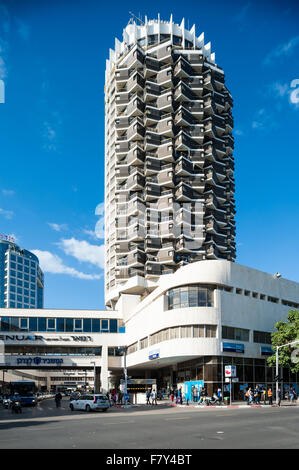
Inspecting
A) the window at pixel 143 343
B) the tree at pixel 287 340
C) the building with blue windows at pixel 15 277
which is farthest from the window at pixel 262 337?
the building with blue windows at pixel 15 277

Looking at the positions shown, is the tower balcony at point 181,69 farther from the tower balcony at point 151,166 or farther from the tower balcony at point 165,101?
the tower balcony at point 151,166

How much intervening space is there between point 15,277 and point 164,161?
367 ft

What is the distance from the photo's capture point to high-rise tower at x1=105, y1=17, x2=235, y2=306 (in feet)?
309

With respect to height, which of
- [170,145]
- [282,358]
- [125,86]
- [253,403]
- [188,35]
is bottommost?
[253,403]

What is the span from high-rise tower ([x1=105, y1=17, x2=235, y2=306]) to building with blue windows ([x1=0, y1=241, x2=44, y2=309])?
3570 inches

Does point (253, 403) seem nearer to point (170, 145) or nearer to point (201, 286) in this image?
point (201, 286)

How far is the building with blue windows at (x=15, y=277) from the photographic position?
186500mm

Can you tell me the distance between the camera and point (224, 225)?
103 meters

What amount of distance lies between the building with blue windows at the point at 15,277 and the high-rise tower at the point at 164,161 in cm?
A: 9068

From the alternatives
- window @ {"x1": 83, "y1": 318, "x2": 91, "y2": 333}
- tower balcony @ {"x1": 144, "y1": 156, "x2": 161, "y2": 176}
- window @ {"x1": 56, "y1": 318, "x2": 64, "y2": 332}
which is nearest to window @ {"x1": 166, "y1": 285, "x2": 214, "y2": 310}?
window @ {"x1": 83, "y1": 318, "x2": 91, "y2": 333}

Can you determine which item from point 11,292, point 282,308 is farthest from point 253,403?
point 11,292

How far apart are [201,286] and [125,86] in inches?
2557

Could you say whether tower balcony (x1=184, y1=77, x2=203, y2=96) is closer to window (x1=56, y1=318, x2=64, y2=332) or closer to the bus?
window (x1=56, y1=318, x2=64, y2=332)
